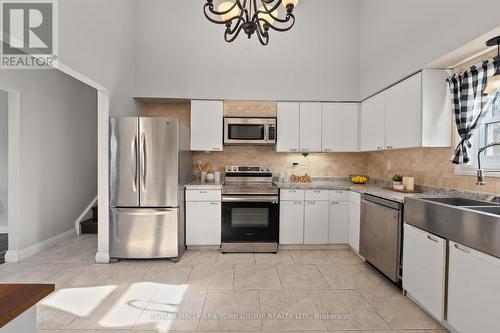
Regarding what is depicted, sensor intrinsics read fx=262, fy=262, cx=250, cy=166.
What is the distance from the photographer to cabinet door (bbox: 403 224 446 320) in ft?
6.64

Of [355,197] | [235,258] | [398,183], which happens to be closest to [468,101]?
[398,183]

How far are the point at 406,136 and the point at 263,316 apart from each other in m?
2.40

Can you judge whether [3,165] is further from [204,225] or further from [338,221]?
[338,221]

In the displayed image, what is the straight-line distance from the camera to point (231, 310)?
2.27 meters

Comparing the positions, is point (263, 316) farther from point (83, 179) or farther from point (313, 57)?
point (83, 179)

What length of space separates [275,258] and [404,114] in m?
2.36

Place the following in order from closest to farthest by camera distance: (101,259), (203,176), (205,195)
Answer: (101,259) → (205,195) → (203,176)

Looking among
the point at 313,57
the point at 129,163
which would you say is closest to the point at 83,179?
the point at 129,163

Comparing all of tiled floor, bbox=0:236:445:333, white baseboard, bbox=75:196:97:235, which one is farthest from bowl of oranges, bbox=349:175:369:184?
white baseboard, bbox=75:196:97:235

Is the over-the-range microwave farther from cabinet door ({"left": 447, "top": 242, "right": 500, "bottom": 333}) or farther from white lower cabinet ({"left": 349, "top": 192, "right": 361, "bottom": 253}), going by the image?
cabinet door ({"left": 447, "top": 242, "right": 500, "bottom": 333})

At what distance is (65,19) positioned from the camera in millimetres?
2477

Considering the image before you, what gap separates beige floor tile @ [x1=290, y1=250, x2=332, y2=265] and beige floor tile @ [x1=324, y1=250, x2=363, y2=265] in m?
0.09

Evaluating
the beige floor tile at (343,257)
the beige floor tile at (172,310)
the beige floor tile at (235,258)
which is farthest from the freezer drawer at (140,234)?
the beige floor tile at (343,257)

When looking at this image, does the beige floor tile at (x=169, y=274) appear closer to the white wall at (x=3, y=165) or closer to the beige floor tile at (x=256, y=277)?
the beige floor tile at (x=256, y=277)
